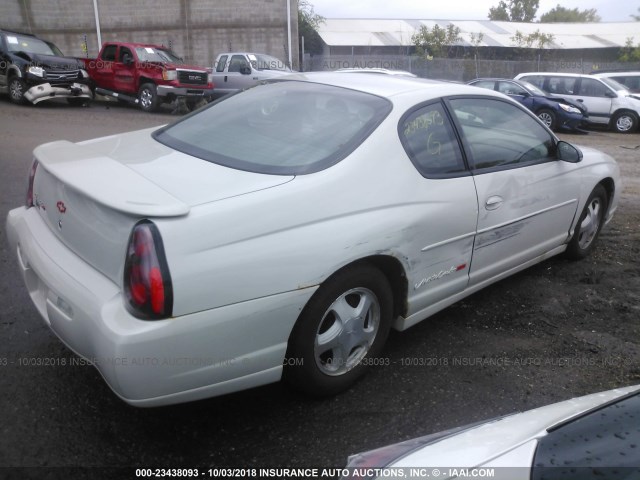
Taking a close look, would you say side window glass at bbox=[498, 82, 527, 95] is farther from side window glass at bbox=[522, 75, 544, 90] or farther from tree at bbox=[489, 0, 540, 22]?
tree at bbox=[489, 0, 540, 22]

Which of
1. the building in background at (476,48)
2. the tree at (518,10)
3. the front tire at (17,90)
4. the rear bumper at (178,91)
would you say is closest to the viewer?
the front tire at (17,90)

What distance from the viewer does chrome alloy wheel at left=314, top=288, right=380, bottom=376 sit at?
2.65 meters

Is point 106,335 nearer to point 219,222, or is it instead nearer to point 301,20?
point 219,222

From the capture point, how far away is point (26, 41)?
1386cm

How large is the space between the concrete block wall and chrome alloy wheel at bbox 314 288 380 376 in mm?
23084

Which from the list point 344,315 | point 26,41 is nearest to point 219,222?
point 344,315

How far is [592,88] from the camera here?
14961mm

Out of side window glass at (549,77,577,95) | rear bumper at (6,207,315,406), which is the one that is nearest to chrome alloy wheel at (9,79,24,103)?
rear bumper at (6,207,315,406)

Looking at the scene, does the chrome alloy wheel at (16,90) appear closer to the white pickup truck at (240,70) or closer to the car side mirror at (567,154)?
the white pickup truck at (240,70)

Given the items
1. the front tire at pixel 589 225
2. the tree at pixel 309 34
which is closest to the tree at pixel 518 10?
the tree at pixel 309 34

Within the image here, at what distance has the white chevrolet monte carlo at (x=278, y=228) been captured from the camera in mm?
2141

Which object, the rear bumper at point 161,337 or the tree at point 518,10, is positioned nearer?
the rear bumper at point 161,337

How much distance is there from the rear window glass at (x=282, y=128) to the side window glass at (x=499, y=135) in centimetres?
67

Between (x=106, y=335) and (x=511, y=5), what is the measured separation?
80.5 metres
